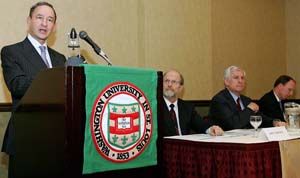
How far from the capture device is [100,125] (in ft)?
6.44

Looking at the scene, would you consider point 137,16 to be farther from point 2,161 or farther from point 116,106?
point 116,106

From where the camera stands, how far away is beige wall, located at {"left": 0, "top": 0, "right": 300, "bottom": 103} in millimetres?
3779

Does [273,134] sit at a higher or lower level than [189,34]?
lower

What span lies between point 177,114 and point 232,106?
600 millimetres

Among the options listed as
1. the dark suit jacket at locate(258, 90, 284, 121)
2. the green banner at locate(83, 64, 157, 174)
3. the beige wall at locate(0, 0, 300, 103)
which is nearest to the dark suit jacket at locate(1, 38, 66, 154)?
the green banner at locate(83, 64, 157, 174)

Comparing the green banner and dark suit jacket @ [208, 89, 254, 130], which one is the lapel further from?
dark suit jacket @ [208, 89, 254, 130]

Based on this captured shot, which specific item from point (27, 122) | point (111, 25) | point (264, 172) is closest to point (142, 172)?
point (27, 122)

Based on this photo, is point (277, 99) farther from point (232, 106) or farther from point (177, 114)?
point (177, 114)

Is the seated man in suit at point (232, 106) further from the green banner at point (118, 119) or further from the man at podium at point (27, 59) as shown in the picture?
the man at podium at point (27, 59)

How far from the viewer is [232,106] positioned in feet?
12.5

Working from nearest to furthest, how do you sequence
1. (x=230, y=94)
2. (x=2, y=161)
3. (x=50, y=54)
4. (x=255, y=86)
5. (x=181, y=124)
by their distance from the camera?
1. (x=50, y=54)
2. (x=2, y=161)
3. (x=181, y=124)
4. (x=230, y=94)
5. (x=255, y=86)

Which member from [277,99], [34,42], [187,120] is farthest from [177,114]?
[277,99]

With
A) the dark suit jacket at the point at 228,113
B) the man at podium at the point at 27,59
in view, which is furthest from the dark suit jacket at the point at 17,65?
the dark suit jacket at the point at 228,113

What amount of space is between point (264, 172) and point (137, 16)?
2380 mm
